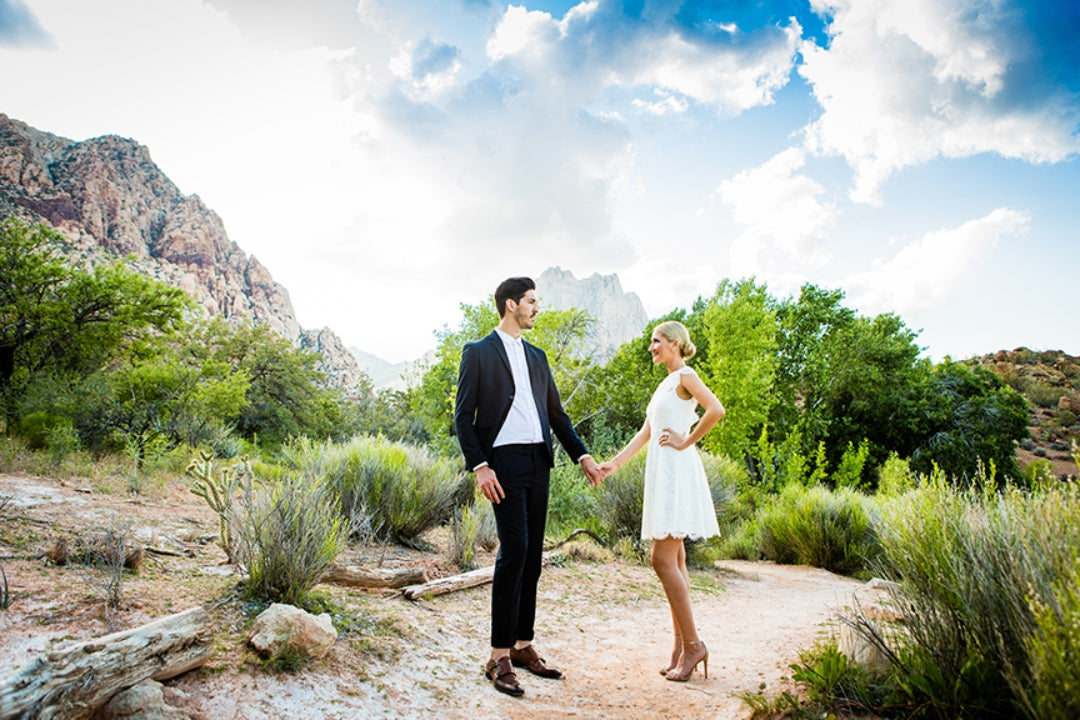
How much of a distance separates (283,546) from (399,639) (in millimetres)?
929

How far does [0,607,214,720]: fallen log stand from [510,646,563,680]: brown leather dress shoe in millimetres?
1686

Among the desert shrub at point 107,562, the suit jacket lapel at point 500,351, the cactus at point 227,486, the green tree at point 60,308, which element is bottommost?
the desert shrub at point 107,562

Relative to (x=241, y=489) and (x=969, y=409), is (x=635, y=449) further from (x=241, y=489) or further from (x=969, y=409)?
(x=969, y=409)

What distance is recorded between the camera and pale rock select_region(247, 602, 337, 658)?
2725 mm

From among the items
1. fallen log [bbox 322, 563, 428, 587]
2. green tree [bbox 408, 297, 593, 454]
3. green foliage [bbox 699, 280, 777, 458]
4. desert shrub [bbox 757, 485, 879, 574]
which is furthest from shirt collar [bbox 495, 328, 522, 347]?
green foliage [bbox 699, 280, 777, 458]

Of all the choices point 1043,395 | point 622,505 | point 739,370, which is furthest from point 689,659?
point 1043,395

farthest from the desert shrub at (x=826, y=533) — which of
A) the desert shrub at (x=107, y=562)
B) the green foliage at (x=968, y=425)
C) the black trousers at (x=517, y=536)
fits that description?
the green foliage at (x=968, y=425)

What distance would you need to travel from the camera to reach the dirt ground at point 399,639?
2521 millimetres

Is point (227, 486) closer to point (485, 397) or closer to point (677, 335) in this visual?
point (485, 397)

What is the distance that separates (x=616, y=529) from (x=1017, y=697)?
7.50m

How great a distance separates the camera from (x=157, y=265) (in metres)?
75.1

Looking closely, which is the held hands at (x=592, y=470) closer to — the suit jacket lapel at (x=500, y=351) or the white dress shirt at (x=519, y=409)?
the white dress shirt at (x=519, y=409)

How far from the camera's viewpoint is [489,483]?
9.93 feet

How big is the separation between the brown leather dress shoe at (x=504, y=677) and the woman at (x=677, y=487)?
0.99m
